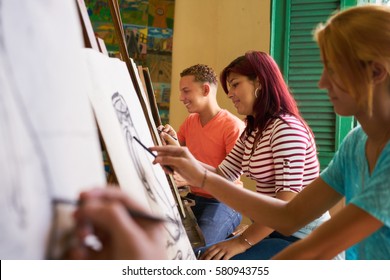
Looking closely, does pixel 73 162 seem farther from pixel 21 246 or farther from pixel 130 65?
pixel 130 65

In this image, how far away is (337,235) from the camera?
2.72 ft

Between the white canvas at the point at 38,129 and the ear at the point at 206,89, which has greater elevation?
the white canvas at the point at 38,129

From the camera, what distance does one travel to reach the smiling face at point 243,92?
5.82 feet

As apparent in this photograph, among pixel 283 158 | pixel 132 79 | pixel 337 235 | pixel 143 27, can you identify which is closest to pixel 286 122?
pixel 283 158

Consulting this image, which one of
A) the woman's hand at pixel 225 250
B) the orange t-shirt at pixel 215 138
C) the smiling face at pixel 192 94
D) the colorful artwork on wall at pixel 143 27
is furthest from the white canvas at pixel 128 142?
the colorful artwork on wall at pixel 143 27

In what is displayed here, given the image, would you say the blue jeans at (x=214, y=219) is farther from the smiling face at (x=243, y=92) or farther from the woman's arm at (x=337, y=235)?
the woman's arm at (x=337, y=235)

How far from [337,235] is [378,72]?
308 millimetres

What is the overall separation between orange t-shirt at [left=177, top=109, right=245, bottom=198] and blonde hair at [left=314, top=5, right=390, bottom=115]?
4.52 ft

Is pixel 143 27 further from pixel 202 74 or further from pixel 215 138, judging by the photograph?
pixel 215 138

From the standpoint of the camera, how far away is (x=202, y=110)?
2525mm

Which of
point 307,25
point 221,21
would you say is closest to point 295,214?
point 307,25

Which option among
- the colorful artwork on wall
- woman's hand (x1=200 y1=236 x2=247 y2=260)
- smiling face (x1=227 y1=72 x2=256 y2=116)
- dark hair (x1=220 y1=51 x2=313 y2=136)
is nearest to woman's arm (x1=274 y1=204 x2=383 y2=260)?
woman's hand (x1=200 y1=236 x2=247 y2=260)

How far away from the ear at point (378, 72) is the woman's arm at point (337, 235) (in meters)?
0.24

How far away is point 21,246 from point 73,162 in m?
0.13
